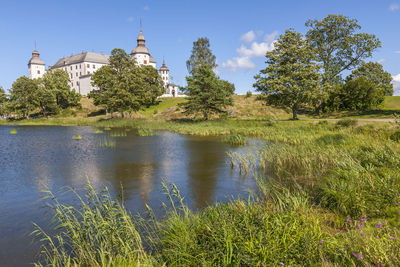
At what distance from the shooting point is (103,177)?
12688 millimetres

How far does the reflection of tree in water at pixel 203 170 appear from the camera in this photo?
9.72 meters

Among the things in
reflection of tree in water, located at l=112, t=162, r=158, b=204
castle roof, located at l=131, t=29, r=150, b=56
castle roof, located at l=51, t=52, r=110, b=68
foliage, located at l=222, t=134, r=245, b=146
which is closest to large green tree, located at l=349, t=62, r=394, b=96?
foliage, located at l=222, t=134, r=245, b=146

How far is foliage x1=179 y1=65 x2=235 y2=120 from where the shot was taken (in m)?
39.8

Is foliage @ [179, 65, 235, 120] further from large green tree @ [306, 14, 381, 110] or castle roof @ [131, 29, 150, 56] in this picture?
castle roof @ [131, 29, 150, 56]

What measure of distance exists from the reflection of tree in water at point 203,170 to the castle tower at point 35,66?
13308cm

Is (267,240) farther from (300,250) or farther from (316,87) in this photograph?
(316,87)

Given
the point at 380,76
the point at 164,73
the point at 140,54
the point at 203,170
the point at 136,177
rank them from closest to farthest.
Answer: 1. the point at 136,177
2. the point at 203,170
3. the point at 380,76
4. the point at 140,54
5. the point at 164,73

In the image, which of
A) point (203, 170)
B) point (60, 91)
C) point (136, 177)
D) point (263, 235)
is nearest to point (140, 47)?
point (60, 91)

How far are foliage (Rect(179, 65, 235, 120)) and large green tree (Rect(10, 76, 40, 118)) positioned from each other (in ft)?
147

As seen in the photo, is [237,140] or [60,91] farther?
[60,91]

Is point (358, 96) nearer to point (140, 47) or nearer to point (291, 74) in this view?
point (291, 74)

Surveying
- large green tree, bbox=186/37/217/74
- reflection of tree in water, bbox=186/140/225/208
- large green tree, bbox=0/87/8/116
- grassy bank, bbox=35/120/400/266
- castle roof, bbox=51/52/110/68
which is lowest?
reflection of tree in water, bbox=186/140/225/208

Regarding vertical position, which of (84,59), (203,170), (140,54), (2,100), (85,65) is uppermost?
(140,54)

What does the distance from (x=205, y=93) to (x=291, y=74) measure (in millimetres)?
13198
